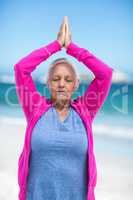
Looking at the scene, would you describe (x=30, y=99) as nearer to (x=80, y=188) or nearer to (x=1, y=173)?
(x=80, y=188)

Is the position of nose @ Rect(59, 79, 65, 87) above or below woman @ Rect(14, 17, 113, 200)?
above

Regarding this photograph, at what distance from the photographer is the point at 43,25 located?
72.1 inches

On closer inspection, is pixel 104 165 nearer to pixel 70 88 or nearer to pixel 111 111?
pixel 111 111

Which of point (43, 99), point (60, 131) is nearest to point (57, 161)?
point (60, 131)

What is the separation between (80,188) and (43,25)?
90cm

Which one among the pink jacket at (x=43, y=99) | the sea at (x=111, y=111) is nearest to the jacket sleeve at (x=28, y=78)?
the pink jacket at (x=43, y=99)

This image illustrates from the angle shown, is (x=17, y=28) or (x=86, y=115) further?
(x=17, y=28)

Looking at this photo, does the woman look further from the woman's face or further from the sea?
the sea

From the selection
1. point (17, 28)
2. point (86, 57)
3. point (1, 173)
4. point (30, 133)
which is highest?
point (17, 28)

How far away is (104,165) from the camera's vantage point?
→ 176 centimetres

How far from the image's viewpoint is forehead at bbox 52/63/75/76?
118cm

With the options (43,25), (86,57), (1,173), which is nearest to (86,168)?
(86,57)

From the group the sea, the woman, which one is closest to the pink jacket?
the woman

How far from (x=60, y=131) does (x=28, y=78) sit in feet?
0.59
